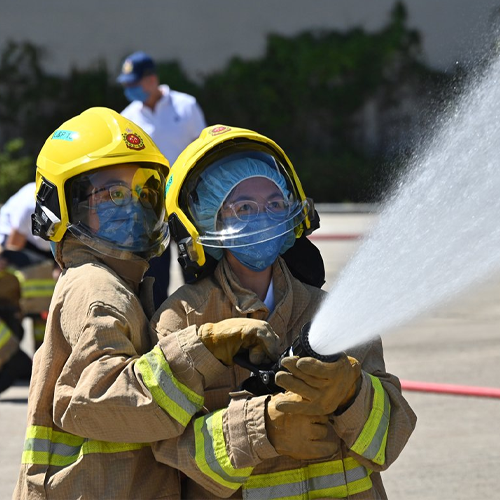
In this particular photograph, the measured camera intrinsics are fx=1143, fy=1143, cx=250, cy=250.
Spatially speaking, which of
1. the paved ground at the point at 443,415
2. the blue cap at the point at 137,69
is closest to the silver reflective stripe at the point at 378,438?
the paved ground at the point at 443,415

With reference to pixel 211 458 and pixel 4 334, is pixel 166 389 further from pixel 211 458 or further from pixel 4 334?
pixel 4 334

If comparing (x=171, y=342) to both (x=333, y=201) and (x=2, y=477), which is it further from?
(x=333, y=201)

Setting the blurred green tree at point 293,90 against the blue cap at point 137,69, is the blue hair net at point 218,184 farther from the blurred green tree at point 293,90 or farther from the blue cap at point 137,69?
the blurred green tree at point 293,90

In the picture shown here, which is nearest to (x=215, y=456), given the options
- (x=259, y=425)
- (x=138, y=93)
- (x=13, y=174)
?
(x=259, y=425)

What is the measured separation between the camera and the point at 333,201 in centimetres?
2252

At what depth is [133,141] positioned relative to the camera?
11.2 feet

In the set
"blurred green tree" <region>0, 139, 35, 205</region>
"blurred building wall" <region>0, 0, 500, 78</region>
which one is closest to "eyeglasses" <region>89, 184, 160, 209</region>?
"blurred green tree" <region>0, 139, 35, 205</region>

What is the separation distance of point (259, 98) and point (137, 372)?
71.1ft

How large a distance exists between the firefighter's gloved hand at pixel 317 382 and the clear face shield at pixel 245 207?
19.8 inches

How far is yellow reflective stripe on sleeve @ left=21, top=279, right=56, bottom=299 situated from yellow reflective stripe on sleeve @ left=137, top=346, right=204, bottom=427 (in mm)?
4677

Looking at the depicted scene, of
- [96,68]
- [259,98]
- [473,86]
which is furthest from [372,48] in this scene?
[473,86]

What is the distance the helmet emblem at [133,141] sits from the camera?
3.39 meters

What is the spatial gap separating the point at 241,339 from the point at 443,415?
3715 millimetres

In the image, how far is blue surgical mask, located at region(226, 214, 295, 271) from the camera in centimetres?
317
